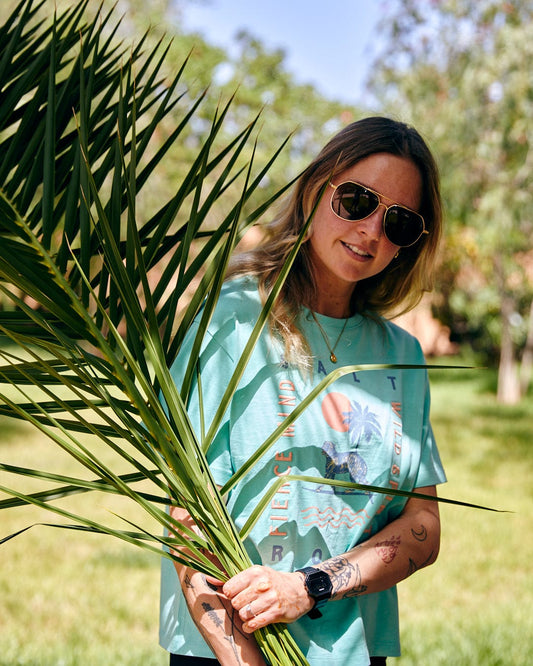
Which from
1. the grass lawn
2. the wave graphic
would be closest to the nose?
the wave graphic

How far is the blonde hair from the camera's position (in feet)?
5.10

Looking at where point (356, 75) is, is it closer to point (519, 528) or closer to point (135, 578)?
point (519, 528)

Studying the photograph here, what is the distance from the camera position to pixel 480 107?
31.6 ft

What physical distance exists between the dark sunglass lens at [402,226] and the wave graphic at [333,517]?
57 cm

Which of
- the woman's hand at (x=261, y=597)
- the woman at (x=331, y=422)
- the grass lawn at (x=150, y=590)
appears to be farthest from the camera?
the grass lawn at (x=150, y=590)

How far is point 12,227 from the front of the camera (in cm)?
121

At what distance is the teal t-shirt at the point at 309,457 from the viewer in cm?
145

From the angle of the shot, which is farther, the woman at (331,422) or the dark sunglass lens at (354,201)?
the dark sunglass lens at (354,201)

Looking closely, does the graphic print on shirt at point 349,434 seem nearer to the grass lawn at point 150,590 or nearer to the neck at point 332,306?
the neck at point 332,306

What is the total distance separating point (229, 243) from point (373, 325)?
621mm

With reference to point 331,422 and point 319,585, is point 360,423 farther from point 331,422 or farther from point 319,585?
point 319,585

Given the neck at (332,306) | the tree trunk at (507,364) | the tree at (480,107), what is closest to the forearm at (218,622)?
the neck at (332,306)

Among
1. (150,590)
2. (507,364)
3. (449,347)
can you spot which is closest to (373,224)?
(150,590)

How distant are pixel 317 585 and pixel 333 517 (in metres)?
0.16
